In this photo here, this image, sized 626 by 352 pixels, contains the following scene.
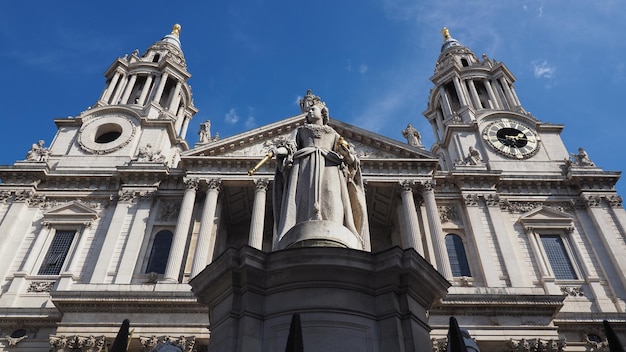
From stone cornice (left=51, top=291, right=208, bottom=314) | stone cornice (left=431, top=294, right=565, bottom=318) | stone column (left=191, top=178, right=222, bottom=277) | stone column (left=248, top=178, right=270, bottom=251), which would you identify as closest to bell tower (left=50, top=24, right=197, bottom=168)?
stone column (left=191, top=178, right=222, bottom=277)

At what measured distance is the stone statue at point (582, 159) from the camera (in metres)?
31.3

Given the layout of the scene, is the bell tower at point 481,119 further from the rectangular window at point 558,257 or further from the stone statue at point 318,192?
the stone statue at point 318,192

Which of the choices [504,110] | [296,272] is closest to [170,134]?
[504,110]

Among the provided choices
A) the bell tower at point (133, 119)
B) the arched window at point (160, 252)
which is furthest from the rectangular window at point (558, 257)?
the bell tower at point (133, 119)

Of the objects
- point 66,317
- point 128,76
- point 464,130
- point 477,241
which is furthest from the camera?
point 128,76

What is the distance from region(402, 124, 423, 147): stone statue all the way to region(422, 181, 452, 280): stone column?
4634 millimetres

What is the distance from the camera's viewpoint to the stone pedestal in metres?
6.71

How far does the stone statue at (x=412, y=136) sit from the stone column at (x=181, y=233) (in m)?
13.6

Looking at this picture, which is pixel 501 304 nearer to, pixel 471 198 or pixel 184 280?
pixel 471 198

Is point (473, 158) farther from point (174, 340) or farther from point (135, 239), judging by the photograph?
point (174, 340)

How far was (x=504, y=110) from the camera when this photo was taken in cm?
3606

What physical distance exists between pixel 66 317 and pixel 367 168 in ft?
53.8

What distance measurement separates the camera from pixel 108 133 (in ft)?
114

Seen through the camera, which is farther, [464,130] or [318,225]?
[464,130]
